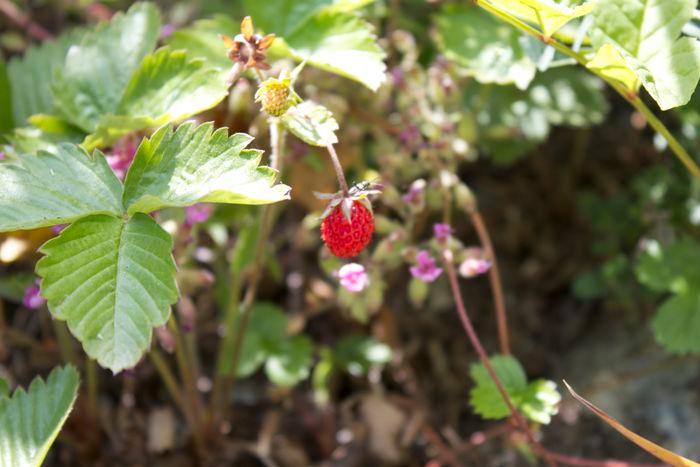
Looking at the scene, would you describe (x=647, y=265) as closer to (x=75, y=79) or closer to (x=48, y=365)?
(x=75, y=79)

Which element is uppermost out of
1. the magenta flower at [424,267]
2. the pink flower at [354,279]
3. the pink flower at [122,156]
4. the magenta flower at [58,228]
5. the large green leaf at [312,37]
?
the large green leaf at [312,37]

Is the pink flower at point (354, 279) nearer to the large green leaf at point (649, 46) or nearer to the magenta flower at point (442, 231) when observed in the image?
the magenta flower at point (442, 231)

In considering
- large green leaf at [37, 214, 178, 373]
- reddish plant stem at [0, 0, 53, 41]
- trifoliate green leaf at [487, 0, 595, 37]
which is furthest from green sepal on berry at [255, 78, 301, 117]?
reddish plant stem at [0, 0, 53, 41]

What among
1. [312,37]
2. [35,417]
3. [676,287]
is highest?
[312,37]

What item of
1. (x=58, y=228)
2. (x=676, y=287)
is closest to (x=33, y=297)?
(x=58, y=228)

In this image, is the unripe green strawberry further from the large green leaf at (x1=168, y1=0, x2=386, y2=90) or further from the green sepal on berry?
the large green leaf at (x1=168, y1=0, x2=386, y2=90)

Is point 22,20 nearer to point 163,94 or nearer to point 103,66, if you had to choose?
point 103,66

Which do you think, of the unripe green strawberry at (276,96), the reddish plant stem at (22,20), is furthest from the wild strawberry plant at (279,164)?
the reddish plant stem at (22,20)
